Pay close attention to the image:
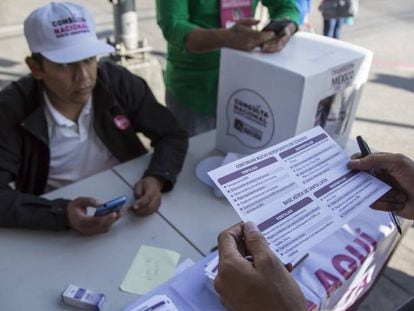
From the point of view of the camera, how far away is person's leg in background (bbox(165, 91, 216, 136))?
1.67 metres

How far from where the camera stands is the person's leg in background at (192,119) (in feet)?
5.47

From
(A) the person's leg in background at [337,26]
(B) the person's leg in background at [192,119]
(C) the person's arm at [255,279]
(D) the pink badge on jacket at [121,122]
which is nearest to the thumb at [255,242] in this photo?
(C) the person's arm at [255,279]

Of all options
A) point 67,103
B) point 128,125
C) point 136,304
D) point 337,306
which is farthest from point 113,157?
point 337,306

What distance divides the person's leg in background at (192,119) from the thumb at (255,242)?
1037 millimetres

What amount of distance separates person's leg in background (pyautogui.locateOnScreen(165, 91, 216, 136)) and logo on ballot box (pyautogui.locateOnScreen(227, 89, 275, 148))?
0.24 metres

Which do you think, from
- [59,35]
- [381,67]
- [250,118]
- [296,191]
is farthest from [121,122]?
[381,67]

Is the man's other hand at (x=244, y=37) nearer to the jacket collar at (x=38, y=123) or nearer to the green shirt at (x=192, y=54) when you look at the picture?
the green shirt at (x=192, y=54)

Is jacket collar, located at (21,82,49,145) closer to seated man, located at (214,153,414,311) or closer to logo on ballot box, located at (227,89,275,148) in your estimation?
logo on ballot box, located at (227,89,275,148)

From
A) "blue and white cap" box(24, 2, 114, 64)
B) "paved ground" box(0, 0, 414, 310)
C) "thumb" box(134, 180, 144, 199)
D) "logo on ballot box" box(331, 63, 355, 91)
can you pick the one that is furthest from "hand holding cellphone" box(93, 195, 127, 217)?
"paved ground" box(0, 0, 414, 310)

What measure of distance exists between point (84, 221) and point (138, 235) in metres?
0.15

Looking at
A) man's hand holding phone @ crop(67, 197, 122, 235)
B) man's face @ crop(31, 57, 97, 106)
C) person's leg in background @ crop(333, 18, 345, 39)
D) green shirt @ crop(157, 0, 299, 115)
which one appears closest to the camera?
man's hand holding phone @ crop(67, 197, 122, 235)

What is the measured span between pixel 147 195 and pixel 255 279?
63 cm

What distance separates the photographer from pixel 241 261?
63cm

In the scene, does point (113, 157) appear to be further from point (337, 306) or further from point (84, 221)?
point (337, 306)
